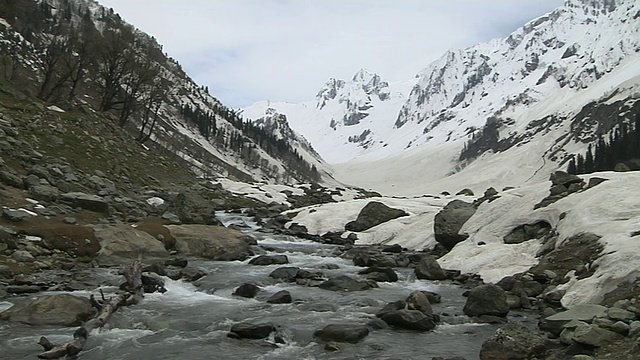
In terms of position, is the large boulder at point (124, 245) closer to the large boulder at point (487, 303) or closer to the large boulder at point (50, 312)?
the large boulder at point (50, 312)

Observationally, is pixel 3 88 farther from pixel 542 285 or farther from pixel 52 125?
pixel 542 285

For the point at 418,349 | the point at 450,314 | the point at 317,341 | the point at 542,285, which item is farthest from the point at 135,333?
the point at 542,285

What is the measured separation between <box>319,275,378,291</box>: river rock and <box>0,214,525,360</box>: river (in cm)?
47

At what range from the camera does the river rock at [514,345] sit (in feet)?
45.7

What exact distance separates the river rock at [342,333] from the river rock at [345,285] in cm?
658

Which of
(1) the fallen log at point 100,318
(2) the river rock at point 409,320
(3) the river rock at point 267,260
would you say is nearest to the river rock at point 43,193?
(3) the river rock at point 267,260

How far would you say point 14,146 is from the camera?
34.2 meters

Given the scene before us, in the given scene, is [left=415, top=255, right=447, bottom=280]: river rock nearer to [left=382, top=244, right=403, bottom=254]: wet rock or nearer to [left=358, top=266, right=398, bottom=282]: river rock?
[left=358, top=266, right=398, bottom=282]: river rock

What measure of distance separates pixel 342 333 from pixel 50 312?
8.80 m

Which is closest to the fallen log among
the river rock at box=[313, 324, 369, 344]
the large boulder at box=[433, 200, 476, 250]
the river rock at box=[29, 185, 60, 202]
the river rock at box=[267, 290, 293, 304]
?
the river rock at box=[267, 290, 293, 304]

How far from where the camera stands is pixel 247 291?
21.5 meters

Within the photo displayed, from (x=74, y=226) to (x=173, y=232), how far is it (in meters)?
6.70

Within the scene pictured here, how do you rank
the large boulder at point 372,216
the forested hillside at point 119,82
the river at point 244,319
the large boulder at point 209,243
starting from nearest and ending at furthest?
the river at point 244,319 → the large boulder at point 209,243 → the large boulder at point 372,216 → the forested hillside at point 119,82

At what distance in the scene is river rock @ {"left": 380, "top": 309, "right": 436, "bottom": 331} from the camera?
17.5 meters
